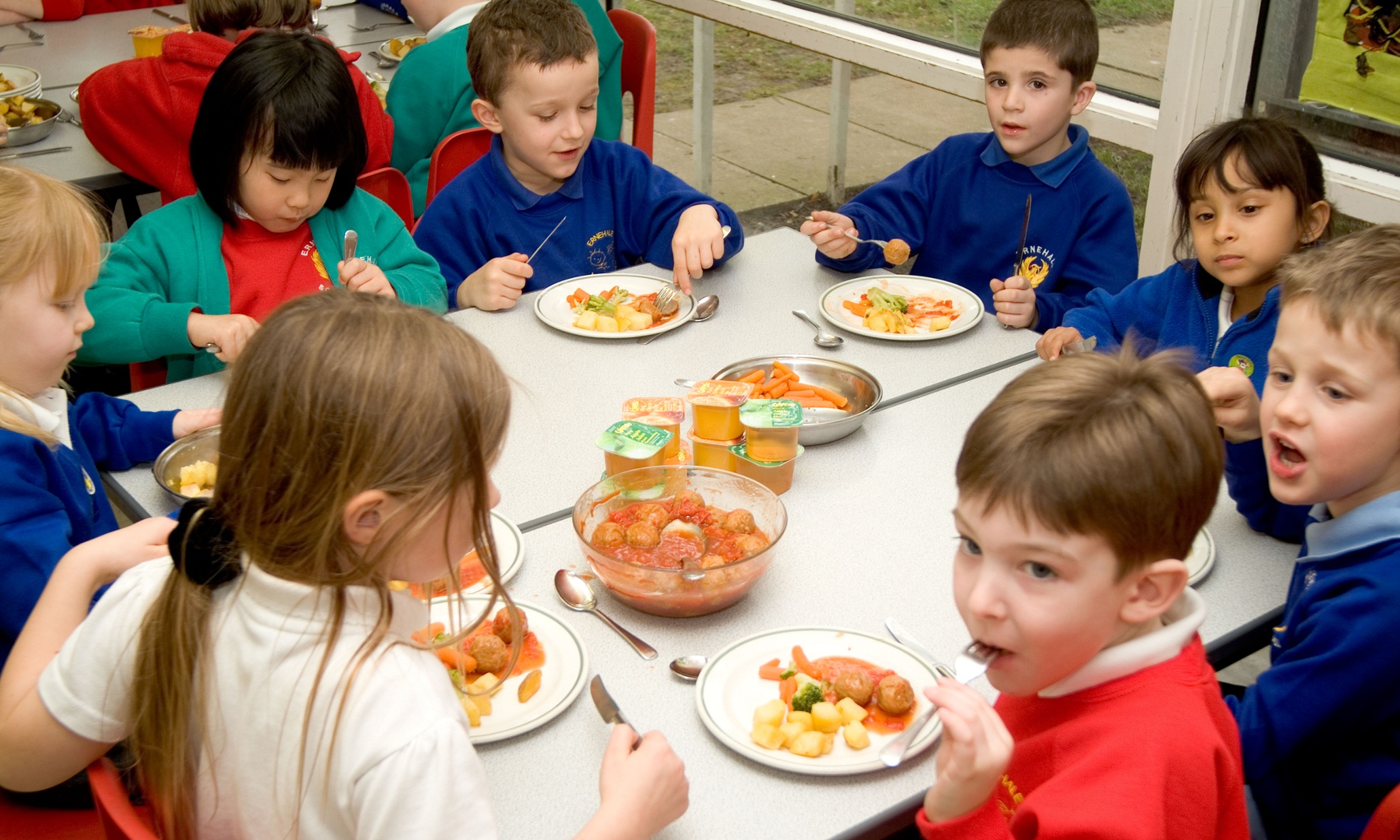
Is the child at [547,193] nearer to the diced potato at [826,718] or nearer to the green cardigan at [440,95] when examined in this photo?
the green cardigan at [440,95]

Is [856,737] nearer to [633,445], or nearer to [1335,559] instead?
[633,445]

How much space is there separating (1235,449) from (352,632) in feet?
4.35

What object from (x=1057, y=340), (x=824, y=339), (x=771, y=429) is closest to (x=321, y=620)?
(x=771, y=429)

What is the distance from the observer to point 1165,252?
323cm

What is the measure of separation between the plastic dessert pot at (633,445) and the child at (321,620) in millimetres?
530

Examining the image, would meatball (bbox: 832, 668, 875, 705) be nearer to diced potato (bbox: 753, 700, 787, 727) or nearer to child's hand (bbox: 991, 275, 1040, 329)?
diced potato (bbox: 753, 700, 787, 727)

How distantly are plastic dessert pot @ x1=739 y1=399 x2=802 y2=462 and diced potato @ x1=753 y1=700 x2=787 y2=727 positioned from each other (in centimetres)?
52

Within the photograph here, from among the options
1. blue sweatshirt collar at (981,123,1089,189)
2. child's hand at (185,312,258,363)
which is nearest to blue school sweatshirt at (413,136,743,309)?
child's hand at (185,312,258,363)

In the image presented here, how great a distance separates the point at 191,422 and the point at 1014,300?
5.24ft

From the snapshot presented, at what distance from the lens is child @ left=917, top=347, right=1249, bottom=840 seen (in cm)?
108

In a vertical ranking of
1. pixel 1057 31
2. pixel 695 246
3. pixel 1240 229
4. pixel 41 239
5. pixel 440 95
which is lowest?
pixel 695 246

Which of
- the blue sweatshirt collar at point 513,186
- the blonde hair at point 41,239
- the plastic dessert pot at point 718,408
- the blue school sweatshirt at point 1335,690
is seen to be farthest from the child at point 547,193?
the blue school sweatshirt at point 1335,690

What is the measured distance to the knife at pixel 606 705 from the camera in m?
1.29

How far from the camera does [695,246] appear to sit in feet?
8.31
